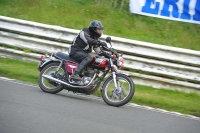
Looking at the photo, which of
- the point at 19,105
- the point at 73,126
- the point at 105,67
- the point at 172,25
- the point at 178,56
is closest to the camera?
the point at 73,126

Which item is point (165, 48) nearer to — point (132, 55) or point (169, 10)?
point (132, 55)

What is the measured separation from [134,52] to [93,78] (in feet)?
7.21

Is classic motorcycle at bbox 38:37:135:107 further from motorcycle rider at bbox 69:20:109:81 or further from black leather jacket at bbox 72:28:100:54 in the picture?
black leather jacket at bbox 72:28:100:54

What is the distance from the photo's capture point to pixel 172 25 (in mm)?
13672

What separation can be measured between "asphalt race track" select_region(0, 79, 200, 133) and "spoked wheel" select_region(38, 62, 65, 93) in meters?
0.14

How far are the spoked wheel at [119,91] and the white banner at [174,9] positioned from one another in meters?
4.22

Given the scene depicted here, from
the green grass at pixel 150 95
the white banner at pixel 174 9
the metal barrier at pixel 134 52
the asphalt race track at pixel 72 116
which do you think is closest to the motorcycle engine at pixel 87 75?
the asphalt race track at pixel 72 116

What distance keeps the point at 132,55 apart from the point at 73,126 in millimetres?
5203

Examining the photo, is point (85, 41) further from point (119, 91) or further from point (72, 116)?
point (72, 116)

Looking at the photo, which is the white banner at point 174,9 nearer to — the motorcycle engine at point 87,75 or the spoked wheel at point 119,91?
the motorcycle engine at point 87,75

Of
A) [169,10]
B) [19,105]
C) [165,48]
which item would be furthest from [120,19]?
[19,105]

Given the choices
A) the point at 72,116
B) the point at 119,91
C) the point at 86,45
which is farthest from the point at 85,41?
the point at 72,116

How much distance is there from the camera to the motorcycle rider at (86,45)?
974 centimetres

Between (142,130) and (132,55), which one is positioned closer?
(142,130)
